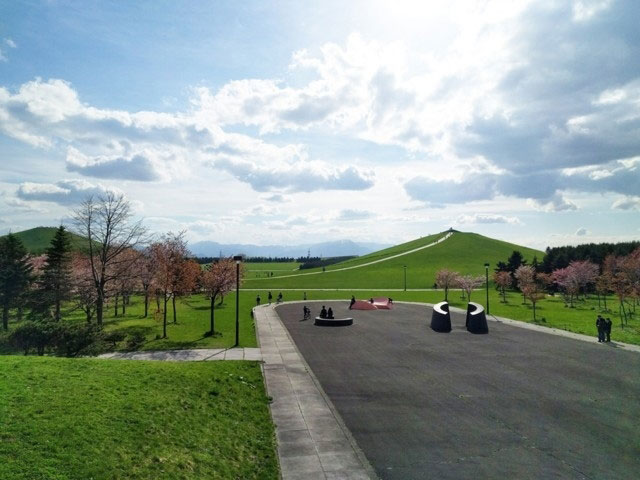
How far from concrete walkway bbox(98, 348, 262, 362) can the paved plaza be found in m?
1.35

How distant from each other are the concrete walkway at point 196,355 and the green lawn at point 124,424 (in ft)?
24.6

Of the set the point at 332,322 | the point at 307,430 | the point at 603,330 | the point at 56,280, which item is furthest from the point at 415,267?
the point at 307,430

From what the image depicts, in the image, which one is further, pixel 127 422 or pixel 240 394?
pixel 240 394

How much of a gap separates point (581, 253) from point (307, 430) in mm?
100557

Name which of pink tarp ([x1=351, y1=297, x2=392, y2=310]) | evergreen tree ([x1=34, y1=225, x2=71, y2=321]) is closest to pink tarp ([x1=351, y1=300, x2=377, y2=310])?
pink tarp ([x1=351, y1=297, x2=392, y2=310])

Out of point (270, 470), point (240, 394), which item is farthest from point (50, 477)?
point (240, 394)

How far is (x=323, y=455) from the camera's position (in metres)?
11.5

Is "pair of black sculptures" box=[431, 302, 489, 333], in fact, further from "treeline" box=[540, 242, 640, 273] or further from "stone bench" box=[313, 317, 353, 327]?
"treeline" box=[540, 242, 640, 273]

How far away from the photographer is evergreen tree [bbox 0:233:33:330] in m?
47.6

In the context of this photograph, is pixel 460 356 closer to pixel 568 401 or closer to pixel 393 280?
pixel 568 401

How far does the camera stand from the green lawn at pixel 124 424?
348 inches

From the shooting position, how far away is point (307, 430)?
43.5ft

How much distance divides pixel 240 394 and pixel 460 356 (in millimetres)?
14974

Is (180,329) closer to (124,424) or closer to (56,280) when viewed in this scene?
(56,280)
